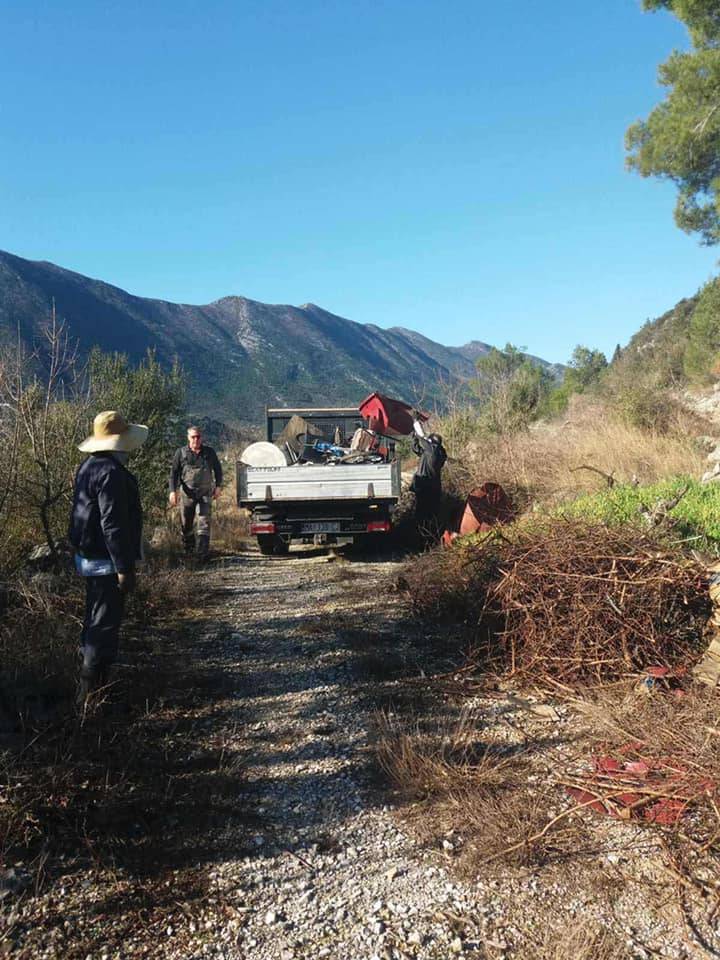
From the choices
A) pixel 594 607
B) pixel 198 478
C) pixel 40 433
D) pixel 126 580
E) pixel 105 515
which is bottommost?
pixel 594 607

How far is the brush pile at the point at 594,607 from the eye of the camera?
443 cm

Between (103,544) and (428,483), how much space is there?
23.1ft

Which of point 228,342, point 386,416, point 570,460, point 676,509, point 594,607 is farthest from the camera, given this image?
point 228,342

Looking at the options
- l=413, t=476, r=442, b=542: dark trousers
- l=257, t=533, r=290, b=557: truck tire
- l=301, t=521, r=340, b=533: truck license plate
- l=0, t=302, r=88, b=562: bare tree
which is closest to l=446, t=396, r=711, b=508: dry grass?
l=413, t=476, r=442, b=542: dark trousers

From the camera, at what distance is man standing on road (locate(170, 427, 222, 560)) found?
9328 millimetres

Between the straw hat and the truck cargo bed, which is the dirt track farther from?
the truck cargo bed

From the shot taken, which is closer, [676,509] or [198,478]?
[676,509]

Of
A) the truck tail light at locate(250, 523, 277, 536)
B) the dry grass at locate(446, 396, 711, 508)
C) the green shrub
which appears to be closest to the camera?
the green shrub

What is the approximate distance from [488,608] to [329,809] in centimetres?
235

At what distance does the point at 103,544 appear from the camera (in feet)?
13.6

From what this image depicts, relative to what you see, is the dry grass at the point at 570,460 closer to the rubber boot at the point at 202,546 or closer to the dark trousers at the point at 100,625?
the rubber boot at the point at 202,546

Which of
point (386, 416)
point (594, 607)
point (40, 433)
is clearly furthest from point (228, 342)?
point (594, 607)

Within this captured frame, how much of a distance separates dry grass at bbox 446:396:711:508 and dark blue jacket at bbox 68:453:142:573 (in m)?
6.66

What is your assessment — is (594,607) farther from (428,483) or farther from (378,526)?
(428,483)
